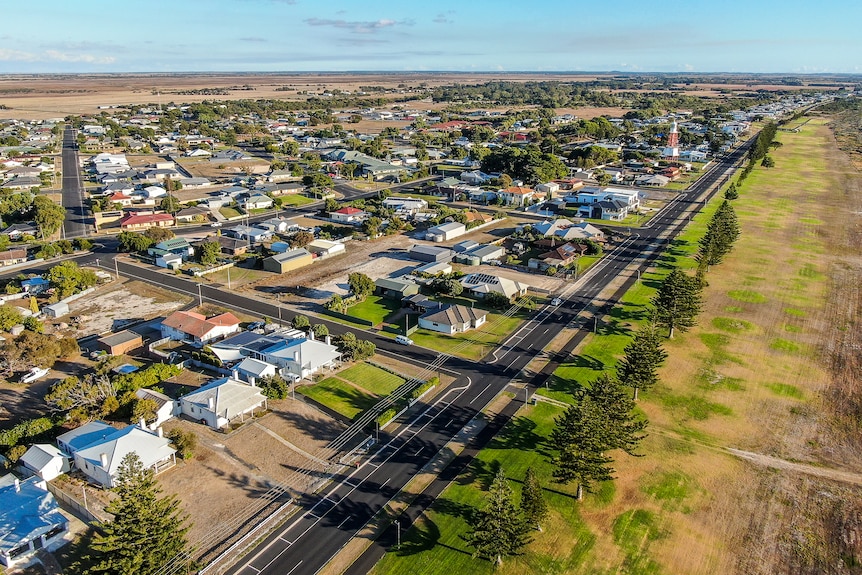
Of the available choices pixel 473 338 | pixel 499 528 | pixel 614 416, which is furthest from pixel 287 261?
pixel 499 528

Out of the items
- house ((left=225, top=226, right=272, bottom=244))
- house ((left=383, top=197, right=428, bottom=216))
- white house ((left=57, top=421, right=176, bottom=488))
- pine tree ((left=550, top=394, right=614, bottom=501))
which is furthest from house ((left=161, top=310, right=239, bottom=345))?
house ((left=383, top=197, right=428, bottom=216))

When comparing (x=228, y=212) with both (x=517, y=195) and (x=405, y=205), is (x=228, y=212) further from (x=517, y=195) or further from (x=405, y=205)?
(x=517, y=195)

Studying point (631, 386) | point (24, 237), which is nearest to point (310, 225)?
point (24, 237)

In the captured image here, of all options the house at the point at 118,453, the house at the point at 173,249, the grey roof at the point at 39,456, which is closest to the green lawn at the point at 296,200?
the house at the point at 173,249

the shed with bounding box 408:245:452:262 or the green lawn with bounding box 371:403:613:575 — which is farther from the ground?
the shed with bounding box 408:245:452:262

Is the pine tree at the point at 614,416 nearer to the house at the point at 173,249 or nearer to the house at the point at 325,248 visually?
the house at the point at 325,248

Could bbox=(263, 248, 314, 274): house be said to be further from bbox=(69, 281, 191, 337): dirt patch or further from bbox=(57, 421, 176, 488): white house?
bbox=(57, 421, 176, 488): white house

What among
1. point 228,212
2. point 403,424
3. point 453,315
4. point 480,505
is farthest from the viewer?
point 228,212
